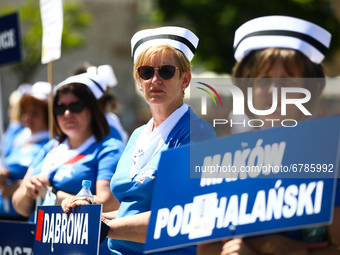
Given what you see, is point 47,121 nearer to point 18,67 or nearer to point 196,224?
point 196,224

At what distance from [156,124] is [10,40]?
337 centimetres

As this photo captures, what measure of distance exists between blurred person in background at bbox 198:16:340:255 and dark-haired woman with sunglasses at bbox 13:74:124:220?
56.0 inches

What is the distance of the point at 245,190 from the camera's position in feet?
7.52

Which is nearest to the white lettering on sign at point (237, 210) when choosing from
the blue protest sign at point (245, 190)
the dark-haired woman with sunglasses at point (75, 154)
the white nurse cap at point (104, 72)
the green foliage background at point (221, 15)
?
the blue protest sign at point (245, 190)

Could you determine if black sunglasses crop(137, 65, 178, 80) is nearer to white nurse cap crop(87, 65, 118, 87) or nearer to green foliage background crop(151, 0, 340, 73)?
white nurse cap crop(87, 65, 118, 87)

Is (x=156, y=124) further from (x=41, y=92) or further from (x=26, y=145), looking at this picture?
(x=41, y=92)

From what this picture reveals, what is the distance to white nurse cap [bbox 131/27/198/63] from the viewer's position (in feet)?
9.94

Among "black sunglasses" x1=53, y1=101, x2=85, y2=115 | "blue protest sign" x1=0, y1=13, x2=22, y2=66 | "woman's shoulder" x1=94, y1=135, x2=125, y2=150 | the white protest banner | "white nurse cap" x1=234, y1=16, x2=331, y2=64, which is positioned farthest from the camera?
"blue protest sign" x1=0, y1=13, x2=22, y2=66

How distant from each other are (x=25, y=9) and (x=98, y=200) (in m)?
24.1

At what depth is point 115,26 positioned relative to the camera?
112 ft

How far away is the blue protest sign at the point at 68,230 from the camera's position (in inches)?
118

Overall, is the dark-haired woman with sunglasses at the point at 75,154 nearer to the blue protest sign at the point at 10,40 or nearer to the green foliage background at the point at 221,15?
the blue protest sign at the point at 10,40

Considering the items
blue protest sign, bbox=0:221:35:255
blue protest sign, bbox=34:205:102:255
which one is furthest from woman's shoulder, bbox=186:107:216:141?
blue protest sign, bbox=0:221:35:255

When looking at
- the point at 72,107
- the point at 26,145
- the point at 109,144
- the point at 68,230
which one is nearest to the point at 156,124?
the point at 68,230
